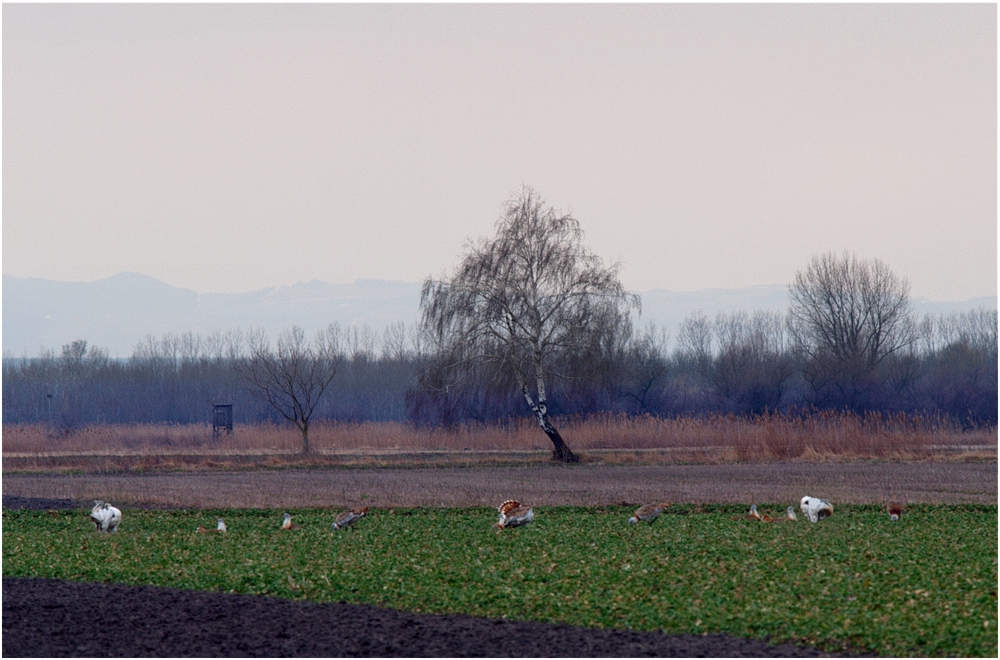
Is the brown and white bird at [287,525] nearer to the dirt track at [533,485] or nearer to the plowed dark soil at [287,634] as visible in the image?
the dirt track at [533,485]

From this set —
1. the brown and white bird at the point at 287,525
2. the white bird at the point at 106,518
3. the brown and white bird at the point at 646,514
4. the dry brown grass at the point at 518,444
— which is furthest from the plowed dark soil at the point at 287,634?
the dry brown grass at the point at 518,444

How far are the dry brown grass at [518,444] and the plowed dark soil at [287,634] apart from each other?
21607mm

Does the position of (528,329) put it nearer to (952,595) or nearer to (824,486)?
(824,486)

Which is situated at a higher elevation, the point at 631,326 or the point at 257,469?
the point at 631,326

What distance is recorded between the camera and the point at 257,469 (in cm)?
3092

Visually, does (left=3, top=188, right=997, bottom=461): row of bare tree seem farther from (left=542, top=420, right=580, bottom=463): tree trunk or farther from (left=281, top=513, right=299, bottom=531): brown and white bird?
(left=281, top=513, right=299, bottom=531): brown and white bird

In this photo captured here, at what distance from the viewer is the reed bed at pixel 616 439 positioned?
107 ft

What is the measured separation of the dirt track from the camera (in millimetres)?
20938

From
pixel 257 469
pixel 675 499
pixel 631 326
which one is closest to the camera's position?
pixel 675 499

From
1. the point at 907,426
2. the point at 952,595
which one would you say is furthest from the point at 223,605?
the point at 907,426

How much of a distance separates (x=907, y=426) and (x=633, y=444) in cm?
946

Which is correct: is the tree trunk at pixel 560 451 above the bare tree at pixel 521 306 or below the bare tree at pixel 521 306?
below

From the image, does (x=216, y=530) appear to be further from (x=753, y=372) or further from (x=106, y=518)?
(x=753, y=372)

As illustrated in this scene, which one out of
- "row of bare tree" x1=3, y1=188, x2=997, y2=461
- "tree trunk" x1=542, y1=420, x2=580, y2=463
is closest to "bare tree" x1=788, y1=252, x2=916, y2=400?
"row of bare tree" x1=3, y1=188, x2=997, y2=461
